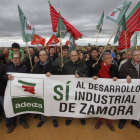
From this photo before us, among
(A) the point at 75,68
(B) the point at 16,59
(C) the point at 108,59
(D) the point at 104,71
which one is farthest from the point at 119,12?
(B) the point at 16,59

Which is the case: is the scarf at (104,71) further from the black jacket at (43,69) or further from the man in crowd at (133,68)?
the black jacket at (43,69)

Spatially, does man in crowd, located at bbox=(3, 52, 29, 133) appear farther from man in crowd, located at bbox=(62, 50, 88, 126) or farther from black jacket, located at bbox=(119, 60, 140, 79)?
black jacket, located at bbox=(119, 60, 140, 79)

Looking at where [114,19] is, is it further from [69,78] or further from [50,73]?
[50,73]

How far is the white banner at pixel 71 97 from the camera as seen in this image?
3.00m

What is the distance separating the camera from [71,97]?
3.10 metres

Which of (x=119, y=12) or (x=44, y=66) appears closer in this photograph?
(x=44, y=66)

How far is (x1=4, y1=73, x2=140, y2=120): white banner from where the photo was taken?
300cm

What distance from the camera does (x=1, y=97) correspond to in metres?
3.28

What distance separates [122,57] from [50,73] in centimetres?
429

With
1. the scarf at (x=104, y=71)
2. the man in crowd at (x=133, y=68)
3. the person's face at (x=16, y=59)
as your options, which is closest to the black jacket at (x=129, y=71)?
the man in crowd at (x=133, y=68)

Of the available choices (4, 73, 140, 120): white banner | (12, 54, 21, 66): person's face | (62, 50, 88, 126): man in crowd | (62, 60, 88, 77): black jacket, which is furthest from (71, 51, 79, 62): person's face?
(12, 54, 21, 66): person's face

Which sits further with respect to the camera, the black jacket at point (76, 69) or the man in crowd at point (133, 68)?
the black jacket at point (76, 69)

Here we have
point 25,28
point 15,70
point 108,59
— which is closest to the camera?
point 108,59

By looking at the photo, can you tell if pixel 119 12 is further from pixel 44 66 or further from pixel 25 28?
pixel 25 28
